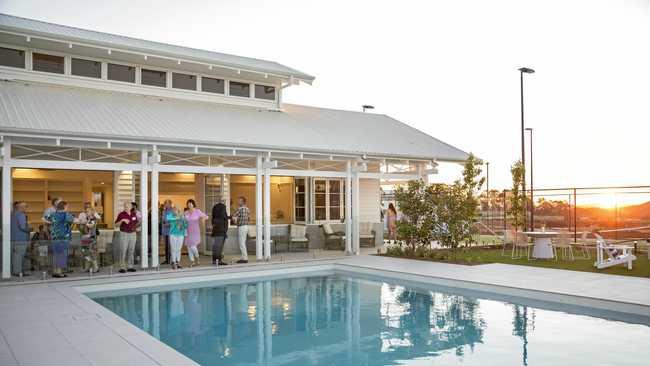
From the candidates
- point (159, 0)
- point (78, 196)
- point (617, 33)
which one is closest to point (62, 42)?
point (159, 0)

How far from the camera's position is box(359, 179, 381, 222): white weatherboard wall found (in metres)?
19.2

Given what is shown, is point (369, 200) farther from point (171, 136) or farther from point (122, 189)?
point (171, 136)

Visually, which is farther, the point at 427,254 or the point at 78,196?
the point at 78,196

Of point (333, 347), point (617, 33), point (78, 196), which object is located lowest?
point (333, 347)

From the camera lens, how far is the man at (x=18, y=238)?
1041 centimetres

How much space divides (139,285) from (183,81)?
696 cm

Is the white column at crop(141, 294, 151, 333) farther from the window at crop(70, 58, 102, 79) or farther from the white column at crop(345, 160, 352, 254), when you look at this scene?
the window at crop(70, 58, 102, 79)

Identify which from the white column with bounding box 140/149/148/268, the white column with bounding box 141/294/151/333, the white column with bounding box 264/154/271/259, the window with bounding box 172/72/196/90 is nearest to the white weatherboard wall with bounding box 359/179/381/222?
the white column with bounding box 264/154/271/259

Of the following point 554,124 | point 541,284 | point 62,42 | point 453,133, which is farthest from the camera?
point 453,133

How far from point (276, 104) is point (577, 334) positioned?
1212cm

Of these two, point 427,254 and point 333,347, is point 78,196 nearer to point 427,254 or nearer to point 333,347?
point 427,254

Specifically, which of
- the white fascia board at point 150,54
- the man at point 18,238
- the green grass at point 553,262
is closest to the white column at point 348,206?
the green grass at point 553,262

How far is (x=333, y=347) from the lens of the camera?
6.72 metres

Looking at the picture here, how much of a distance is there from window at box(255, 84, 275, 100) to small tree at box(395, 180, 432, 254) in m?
5.45
